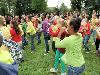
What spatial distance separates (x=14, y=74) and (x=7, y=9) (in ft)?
170

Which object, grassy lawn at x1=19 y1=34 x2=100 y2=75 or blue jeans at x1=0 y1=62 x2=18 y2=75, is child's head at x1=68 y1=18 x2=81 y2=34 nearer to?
blue jeans at x1=0 y1=62 x2=18 y2=75

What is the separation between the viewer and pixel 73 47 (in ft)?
20.7

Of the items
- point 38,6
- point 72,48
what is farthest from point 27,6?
point 72,48

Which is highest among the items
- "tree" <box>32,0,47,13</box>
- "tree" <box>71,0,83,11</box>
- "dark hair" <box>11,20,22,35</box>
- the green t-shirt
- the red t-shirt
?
"tree" <box>32,0,47,13</box>

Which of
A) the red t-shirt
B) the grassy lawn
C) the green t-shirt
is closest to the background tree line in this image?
the grassy lawn

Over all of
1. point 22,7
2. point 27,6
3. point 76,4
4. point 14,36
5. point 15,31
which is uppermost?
point 27,6

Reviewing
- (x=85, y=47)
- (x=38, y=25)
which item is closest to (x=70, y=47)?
(x=85, y=47)

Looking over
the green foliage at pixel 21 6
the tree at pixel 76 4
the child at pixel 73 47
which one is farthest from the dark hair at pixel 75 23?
the tree at pixel 76 4

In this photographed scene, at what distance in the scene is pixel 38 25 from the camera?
690 inches

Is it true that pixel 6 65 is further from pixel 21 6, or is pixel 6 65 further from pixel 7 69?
pixel 21 6

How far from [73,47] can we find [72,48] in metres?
0.03

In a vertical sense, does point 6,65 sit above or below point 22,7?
below

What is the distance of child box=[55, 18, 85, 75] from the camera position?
6.12 metres

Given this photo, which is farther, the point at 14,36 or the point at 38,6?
the point at 38,6
